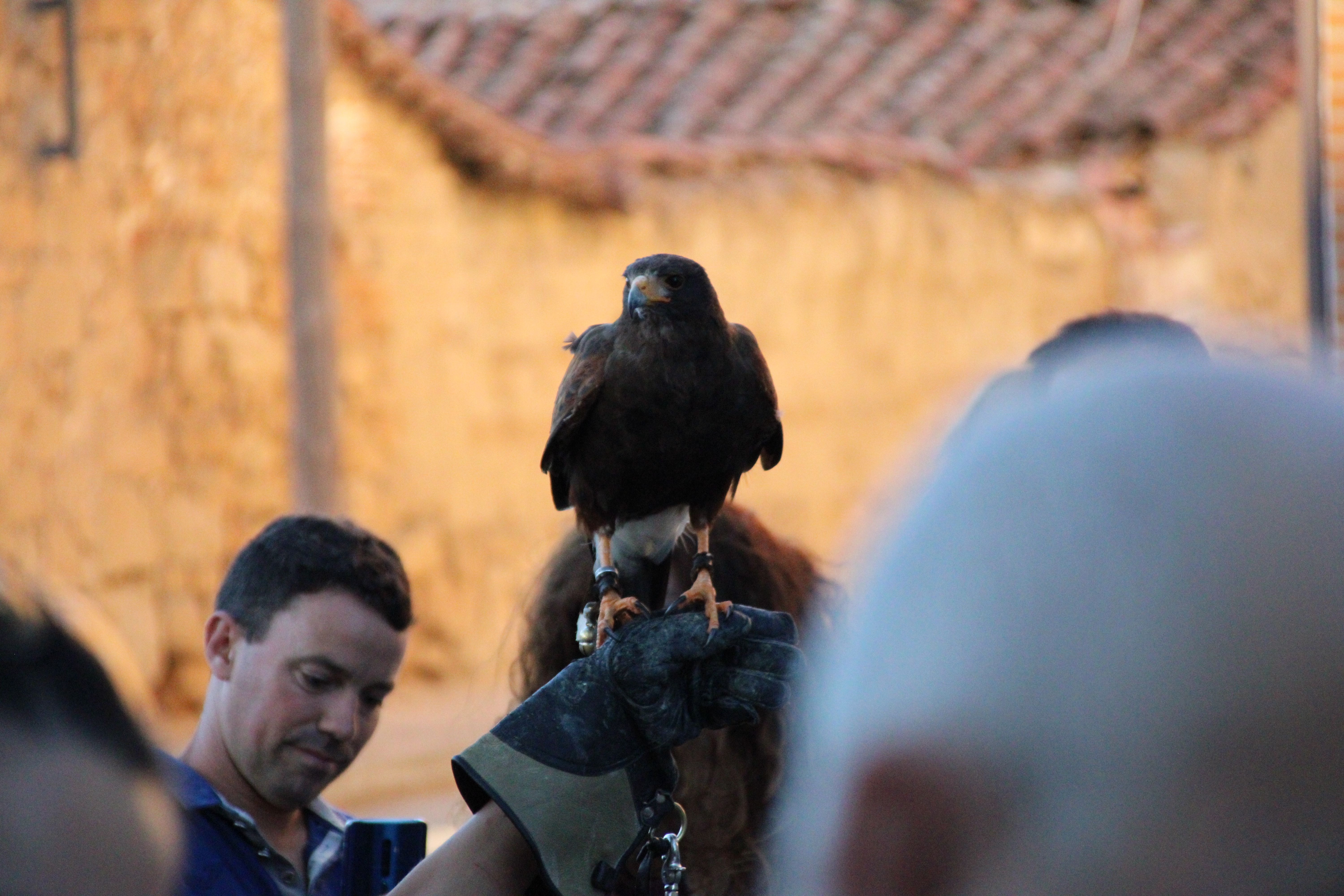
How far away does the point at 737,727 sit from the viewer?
2512 mm

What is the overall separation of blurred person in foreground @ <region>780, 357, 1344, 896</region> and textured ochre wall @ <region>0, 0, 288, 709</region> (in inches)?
282

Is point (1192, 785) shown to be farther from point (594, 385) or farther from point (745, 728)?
point (745, 728)

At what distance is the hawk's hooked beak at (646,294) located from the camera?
7.82ft

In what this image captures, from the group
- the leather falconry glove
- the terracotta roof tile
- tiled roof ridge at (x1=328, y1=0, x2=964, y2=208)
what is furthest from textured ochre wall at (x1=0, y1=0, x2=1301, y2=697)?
the leather falconry glove

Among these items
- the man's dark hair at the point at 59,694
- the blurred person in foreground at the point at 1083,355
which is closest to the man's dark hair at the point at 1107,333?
the blurred person in foreground at the point at 1083,355

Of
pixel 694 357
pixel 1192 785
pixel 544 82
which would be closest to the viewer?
pixel 1192 785

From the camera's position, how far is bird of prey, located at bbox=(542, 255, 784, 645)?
7.57 feet

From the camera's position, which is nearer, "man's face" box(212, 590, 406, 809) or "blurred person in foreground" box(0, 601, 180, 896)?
"blurred person in foreground" box(0, 601, 180, 896)

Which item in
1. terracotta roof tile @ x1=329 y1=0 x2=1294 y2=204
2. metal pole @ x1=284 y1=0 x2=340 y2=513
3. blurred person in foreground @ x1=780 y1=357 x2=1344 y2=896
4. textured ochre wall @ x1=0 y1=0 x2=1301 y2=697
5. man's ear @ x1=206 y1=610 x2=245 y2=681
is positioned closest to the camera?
blurred person in foreground @ x1=780 y1=357 x2=1344 y2=896

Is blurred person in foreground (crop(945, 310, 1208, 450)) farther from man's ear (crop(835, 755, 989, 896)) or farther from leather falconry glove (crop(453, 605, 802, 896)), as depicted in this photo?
leather falconry glove (crop(453, 605, 802, 896))

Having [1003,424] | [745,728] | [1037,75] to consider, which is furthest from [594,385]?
[1037,75]

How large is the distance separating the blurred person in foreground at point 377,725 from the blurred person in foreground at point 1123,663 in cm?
128

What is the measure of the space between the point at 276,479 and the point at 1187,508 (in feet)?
27.4

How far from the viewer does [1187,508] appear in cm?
69
